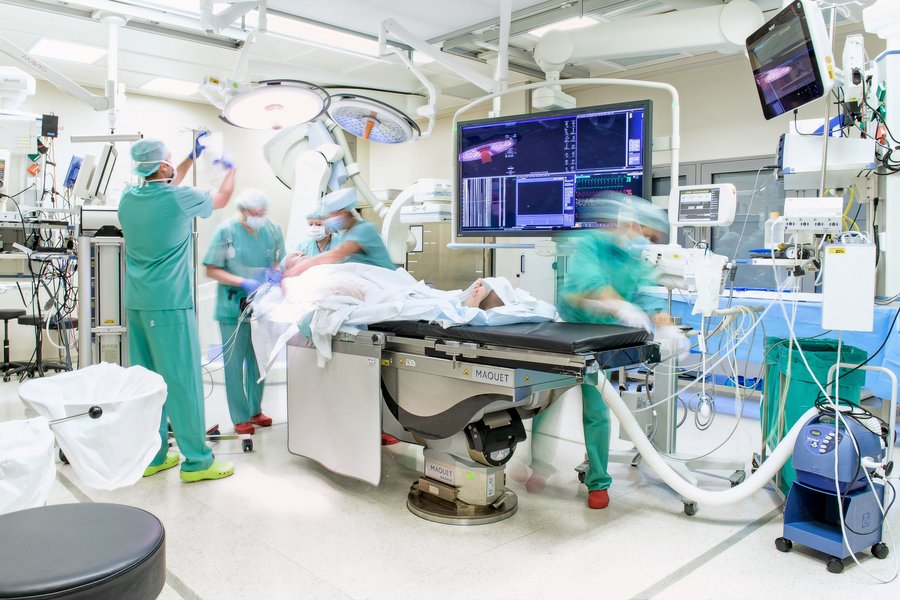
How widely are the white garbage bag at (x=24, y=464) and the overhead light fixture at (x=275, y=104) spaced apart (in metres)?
1.49

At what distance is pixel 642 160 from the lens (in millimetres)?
3186

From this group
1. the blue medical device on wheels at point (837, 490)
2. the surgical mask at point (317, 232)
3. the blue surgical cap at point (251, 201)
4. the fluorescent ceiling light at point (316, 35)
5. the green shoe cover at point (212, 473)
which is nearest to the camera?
the blue medical device on wheels at point (837, 490)

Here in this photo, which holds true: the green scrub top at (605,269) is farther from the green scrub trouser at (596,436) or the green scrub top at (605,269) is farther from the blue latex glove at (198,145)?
the blue latex glove at (198,145)

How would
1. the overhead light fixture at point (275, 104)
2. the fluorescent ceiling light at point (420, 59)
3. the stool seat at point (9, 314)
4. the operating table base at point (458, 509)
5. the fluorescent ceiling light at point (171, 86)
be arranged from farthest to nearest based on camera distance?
the fluorescent ceiling light at point (171, 86) < the fluorescent ceiling light at point (420, 59) < the stool seat at point (9, 314) < the operating table base at point (458, 509) < the overhead light fixture at point (275, 104)

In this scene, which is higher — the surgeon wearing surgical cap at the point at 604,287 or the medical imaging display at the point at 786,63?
the medical imaging display at the point at 786,63

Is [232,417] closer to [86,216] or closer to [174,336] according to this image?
[174,336]

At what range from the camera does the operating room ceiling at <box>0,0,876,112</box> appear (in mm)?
4621

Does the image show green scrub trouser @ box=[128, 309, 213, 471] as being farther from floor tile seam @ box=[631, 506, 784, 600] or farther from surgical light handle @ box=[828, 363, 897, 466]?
surgical light handle @ box=[828, 363, 897, 466]


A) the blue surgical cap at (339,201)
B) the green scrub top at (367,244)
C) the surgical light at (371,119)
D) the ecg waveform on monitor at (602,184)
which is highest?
the surgical light at (371,119)

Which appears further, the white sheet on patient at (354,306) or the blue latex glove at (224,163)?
the blue latex glove at (224,163)

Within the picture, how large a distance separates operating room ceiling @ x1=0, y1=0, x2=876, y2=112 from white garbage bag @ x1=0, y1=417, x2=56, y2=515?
2.85m

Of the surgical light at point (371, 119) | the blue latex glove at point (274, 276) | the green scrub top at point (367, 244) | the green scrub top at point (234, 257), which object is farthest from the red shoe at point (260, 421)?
the surgical light at point (371, 119)

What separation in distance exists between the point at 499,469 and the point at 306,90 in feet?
5.43

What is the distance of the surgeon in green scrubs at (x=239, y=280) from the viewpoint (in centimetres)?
383
